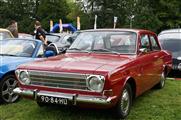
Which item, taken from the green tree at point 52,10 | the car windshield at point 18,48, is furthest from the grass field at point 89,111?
the green tree at point 52,10

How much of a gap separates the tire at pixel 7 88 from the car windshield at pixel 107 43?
1482 millimetres

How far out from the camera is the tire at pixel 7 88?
7465mm

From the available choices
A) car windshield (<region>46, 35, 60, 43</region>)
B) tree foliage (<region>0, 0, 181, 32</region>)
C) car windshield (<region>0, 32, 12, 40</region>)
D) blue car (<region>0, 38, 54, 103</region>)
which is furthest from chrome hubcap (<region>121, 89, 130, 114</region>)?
tree foliage (<region>0, 0, 181, 32</region>)

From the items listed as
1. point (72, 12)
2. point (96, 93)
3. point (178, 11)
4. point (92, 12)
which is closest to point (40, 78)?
point (96, 93)

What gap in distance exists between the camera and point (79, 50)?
7473mm

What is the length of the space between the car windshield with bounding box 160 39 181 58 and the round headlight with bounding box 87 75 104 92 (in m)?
6.63

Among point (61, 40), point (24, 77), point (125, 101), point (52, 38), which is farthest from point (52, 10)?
point (125, 101)

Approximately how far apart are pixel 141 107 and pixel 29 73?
247 cm

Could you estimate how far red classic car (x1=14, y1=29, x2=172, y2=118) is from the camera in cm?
580

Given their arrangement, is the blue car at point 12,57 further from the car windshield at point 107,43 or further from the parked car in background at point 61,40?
the parked car in background at point 61,40

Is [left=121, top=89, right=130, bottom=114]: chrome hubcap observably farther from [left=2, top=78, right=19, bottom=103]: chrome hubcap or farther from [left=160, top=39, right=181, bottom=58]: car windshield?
[left=160, top=39, right=181, bottom=58]: car windshield

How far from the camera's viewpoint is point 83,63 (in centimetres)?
627

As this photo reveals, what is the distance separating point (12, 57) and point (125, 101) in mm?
3158

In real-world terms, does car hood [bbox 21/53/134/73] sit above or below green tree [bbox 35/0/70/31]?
above
